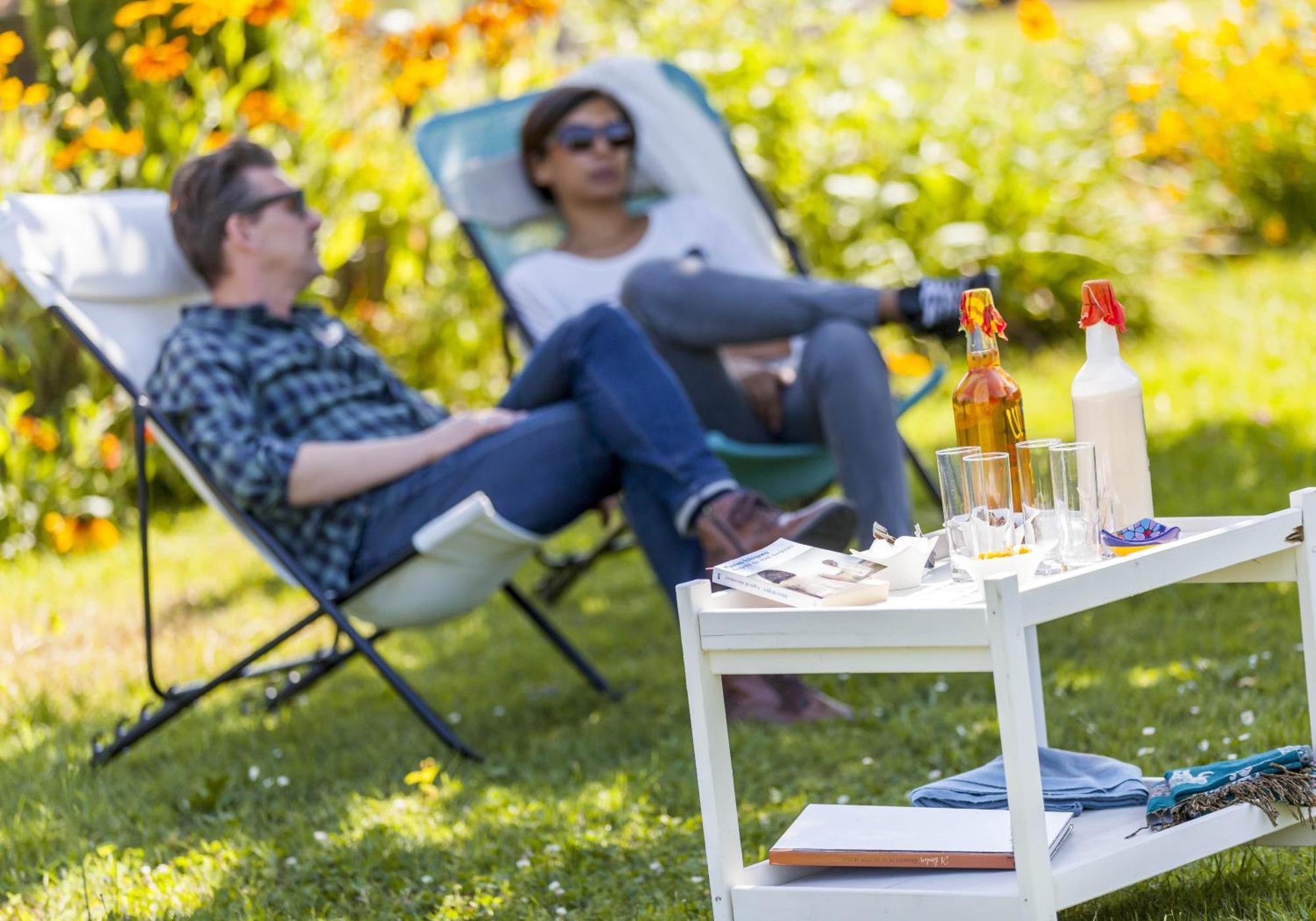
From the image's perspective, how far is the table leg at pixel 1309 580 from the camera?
79.4 inches

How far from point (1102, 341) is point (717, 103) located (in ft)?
13.7

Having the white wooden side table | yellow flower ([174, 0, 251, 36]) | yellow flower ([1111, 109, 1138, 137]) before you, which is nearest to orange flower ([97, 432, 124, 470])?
yellow flower ([174, 0, 251, 36])

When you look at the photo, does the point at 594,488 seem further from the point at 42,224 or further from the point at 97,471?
the point at 97,471

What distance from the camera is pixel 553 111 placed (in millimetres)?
4211

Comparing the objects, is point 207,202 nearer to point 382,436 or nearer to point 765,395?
point 382,436

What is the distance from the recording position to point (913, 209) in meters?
6.03

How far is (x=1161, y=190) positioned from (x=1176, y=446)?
244 centimetres

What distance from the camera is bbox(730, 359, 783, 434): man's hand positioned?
12.2 ft

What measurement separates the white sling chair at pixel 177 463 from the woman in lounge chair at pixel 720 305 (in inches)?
24.7

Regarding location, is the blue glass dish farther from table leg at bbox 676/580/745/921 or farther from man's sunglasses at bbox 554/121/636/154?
man's sunglasses at bbox 554/121/636/154

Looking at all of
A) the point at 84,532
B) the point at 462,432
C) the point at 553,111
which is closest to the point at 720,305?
the point at 462,432

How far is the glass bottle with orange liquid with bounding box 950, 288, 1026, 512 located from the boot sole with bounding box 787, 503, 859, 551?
2.67ft

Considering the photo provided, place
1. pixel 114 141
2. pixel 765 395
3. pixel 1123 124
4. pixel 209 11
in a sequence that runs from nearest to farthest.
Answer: pixel 765 395, pixel 114 141, pixel 209 11, pixel 1123 124

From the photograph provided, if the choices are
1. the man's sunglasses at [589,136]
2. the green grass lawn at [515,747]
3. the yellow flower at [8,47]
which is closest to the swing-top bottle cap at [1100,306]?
the green grass lawn at [515,747]
